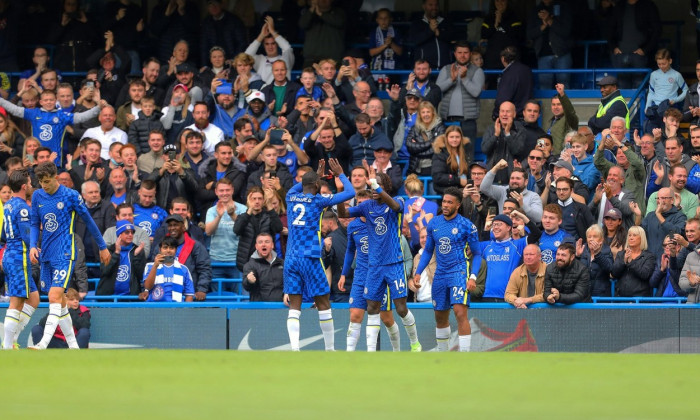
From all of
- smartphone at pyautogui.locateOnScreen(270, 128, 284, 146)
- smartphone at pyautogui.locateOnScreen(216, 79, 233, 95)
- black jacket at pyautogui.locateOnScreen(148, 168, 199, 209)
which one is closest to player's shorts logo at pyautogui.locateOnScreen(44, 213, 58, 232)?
black jacket at pyautogui.locateOnScreen(148, 168, 199, 209)

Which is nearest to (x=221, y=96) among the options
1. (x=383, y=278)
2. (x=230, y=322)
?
(x=230, y=322)

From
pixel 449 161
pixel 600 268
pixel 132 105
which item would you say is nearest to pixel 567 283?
pixel 600 268

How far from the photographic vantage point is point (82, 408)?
6633mm

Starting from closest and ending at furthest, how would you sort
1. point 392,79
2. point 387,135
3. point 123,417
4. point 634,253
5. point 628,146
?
point 123,417, point 634,253, point 628,146, point 387,135, point 392,79

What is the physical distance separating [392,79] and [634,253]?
6923mm

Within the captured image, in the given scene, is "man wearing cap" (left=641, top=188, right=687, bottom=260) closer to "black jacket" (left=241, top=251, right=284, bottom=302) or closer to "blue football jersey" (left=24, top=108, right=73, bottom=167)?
"black jacket" (left=241, top=251, right=284, bottom=302)

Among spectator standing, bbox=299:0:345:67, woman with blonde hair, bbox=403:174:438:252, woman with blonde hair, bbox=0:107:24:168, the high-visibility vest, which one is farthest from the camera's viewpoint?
spectator standing, bbox=299:0:345:67

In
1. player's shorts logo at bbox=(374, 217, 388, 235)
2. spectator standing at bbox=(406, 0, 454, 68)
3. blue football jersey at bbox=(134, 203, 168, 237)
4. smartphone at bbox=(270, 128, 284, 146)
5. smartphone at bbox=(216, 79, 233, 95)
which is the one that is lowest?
blue football jersey at bbox=(134, 203, 168, 237)

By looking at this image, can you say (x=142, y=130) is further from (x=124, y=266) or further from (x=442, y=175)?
(x=442, y=175)

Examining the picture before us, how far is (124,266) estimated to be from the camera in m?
15.5

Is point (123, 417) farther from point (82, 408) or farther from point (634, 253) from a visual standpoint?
point (634, 253)

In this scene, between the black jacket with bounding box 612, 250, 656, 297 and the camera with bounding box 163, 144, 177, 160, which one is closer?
the black jacket with bounding box 612, 250, 656, 297

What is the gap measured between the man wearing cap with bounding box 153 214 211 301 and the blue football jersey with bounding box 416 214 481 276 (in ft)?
10.2

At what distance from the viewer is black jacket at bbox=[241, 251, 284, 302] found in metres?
15.1
